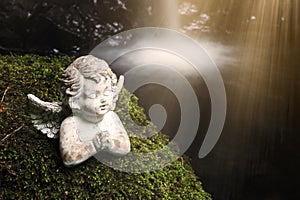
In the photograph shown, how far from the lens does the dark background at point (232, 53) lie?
7.53 feet

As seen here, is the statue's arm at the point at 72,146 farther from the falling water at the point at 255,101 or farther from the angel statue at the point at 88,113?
the falling water at the point at 255,101

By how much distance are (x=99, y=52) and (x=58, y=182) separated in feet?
3.98

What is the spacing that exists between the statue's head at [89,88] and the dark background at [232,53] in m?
1.02

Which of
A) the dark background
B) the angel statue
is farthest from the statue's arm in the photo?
the dark background

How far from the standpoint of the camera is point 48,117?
145 cm

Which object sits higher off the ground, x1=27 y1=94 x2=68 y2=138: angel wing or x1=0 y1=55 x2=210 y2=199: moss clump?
x1=27 y1=94 x2=68 y2=138: angel wing

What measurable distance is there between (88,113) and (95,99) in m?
0.05

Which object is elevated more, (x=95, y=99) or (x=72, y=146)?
(x=95, y=99)

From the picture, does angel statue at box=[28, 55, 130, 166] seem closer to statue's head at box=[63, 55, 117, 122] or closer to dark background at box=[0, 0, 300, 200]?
statue's head at box=[63, 55, 117, 122]

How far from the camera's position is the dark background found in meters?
2.29

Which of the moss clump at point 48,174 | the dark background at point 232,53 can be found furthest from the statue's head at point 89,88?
the dark background at point 232,53

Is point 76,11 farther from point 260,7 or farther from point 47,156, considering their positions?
point 47,156

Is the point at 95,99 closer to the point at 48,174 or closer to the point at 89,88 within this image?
the point at 89,88

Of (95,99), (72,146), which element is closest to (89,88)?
(95,99)
